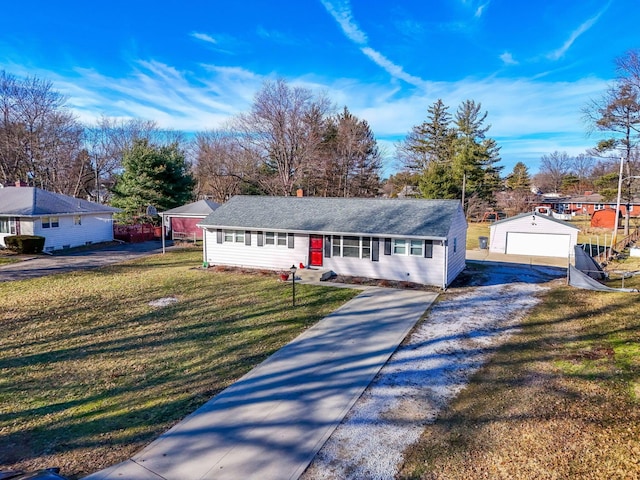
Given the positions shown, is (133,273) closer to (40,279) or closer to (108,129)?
(40,279)

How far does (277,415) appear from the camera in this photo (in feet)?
21.2

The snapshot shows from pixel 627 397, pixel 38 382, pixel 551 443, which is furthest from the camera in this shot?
pixel 38 382

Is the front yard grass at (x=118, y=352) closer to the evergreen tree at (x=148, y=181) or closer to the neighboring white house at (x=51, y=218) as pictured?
the neighboring white house at (x=51, y=218)

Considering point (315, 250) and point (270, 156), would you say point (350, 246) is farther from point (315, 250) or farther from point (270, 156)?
point (270, 156)

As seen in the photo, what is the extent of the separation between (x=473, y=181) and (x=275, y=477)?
45.1m

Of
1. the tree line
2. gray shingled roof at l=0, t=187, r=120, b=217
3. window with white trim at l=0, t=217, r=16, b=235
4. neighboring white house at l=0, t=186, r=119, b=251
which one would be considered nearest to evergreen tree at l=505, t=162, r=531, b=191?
the tree line

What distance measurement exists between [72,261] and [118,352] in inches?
604

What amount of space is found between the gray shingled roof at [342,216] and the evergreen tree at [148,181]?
1654 cm

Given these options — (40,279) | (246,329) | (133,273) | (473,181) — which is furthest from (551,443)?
(473,181)

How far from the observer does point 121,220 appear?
3531 centimetres

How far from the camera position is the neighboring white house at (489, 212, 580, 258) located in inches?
938

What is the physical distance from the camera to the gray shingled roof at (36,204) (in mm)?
24031

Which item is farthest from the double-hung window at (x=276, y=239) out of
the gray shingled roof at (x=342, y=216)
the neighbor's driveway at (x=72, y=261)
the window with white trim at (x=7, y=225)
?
the window with white trim at (x=7, y=225)

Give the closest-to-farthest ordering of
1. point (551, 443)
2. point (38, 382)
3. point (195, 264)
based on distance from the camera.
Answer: point (551, 443), point (38, 382), point (195, 264)
